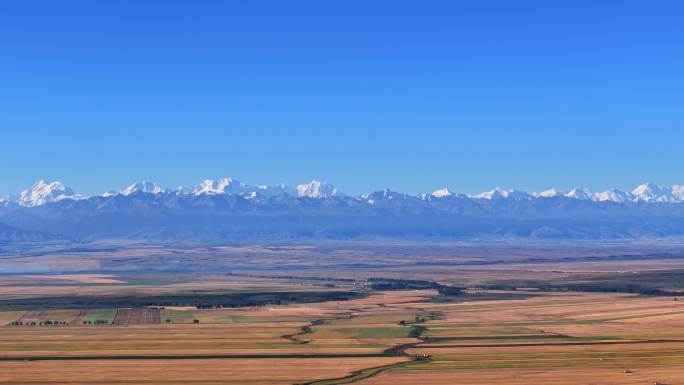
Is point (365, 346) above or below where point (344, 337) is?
below

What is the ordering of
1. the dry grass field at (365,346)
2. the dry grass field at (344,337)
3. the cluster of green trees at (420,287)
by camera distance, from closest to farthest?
the dry grass field at (365,346) → the dry grass field at (344,337) → the cluster of green trees at (420,287)

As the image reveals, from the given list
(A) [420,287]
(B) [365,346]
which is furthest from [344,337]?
(A) [420,287]

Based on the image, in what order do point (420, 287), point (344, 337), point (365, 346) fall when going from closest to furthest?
point (365, 346)
point (344, 337)
point (420, 287)

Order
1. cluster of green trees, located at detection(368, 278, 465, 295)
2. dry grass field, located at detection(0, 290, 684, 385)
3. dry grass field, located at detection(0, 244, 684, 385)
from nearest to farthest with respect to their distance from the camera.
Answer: dry grass field, located at detection(0, 290, 684, 385)
dry grass field, located at detection(0, 244, 684, 385)
cluster of green trees, located at detection(368, 278, 465, 295)

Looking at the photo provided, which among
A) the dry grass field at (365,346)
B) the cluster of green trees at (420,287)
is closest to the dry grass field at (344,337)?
the dry grass field at (365,346)

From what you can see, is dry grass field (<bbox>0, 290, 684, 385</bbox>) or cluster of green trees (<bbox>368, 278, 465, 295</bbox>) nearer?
dry grass field (<bbox>0, 290, 684, 385</bbox>)

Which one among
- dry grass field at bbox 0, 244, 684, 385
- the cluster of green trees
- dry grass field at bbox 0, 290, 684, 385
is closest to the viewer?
dry grass field at bbox 0, 290, 684, 385

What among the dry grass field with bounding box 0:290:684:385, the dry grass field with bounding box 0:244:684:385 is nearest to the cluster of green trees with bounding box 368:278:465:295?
the dry grass field with bounding box 0:244:684:385

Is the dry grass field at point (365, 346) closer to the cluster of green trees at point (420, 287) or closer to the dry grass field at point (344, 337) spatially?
the dry grass field at point (344, 337)

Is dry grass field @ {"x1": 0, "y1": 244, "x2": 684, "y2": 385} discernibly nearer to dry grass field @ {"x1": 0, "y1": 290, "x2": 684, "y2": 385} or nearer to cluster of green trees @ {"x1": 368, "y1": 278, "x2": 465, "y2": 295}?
dry grass field @ {"x1": 0, "y1": 290, "x2": 684, "y2": 385}

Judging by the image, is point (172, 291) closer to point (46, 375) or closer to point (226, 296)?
point (226, 296)

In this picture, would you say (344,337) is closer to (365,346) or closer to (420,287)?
(365,346)
